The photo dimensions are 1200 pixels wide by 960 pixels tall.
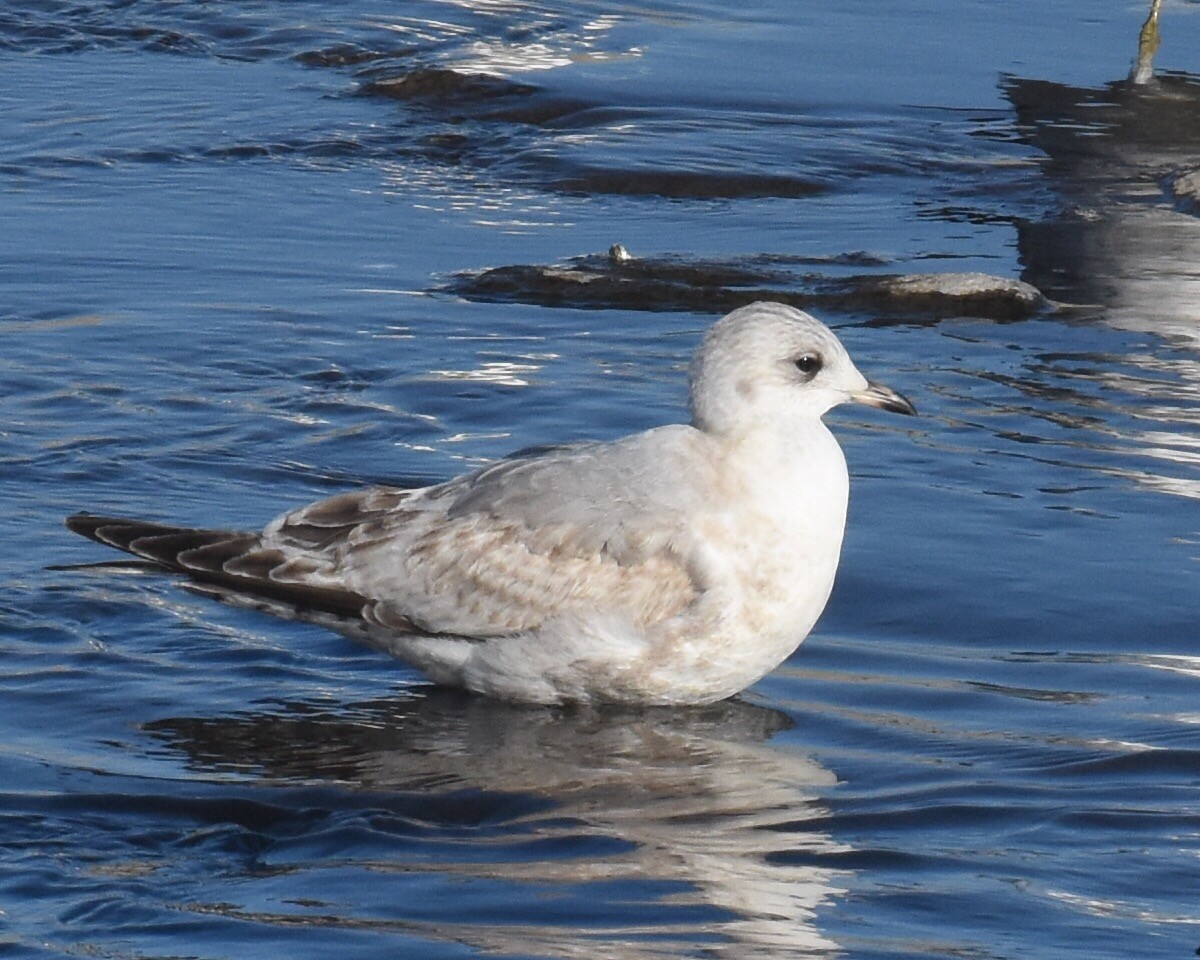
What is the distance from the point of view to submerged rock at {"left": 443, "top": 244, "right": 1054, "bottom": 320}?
9.50m

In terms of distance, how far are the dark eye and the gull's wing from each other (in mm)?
321

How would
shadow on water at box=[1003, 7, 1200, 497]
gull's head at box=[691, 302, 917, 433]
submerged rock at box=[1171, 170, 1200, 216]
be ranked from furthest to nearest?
submerged rock at box=[1171, 170, 1200, 216], shadow on water at box=[1003, 7, 1200, 497], gull's head at box=[691, 302, 917, 433]

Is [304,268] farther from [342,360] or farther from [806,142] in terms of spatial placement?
[806,142]

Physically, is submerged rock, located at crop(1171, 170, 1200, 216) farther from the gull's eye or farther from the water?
the gull's eye

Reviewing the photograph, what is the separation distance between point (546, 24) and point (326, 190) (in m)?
4.37

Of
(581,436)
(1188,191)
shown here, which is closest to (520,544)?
(581,436)

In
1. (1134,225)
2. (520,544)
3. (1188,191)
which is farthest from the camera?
(1188,191)

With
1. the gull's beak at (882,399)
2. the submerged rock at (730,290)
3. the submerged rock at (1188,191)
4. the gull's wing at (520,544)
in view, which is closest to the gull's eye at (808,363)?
the gull's beak at (882,399)


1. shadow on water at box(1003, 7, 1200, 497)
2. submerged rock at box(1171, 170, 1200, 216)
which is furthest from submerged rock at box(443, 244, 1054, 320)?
submerged rock at box(1171, 170, 1200, 216)

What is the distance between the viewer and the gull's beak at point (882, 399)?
6.07 metres

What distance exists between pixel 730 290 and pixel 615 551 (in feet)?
13.1

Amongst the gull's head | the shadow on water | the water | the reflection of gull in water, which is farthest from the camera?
the shadow on water

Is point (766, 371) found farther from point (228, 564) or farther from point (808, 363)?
point (228, 564)

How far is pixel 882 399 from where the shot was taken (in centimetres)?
611
